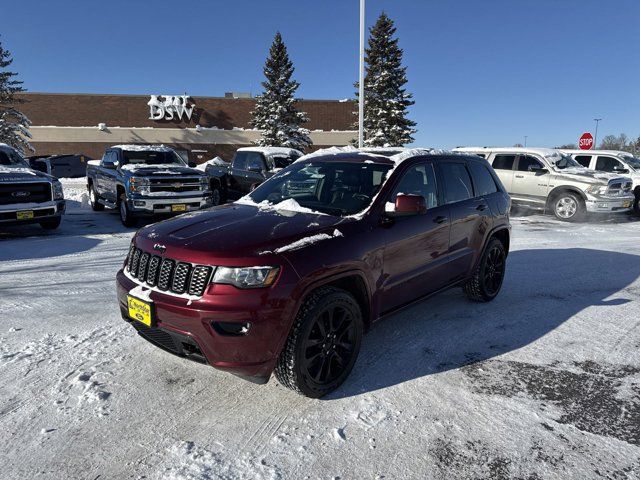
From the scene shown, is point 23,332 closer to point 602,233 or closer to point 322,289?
point 322,289

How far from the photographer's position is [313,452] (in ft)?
8.77

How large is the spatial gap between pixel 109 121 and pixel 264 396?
1760 inches

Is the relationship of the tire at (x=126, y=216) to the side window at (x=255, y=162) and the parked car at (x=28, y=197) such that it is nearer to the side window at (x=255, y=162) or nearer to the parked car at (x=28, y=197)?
the parked car at (x=28, y=197)

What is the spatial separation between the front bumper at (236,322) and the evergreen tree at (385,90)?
3089cm

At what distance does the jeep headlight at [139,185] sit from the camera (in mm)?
9891

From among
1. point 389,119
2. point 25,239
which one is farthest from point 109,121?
point 25,239

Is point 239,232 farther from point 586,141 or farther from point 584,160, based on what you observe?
point 586,141

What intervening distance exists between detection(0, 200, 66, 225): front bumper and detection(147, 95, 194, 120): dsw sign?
118 feet

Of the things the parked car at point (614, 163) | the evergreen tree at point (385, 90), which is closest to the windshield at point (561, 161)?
the parked car at point (614, 163)

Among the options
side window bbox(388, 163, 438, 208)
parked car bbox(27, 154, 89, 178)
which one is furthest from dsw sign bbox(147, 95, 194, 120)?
side window bbox(388, 163, 438, 208)

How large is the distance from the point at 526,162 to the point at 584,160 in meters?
3.19

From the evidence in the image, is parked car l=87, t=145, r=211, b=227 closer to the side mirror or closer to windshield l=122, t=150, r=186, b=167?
windshield l=122, t=150, r=186, b=167

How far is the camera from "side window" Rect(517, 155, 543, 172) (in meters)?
13.1

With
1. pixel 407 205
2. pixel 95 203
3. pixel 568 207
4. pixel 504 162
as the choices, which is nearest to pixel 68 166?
pixel 95 203
